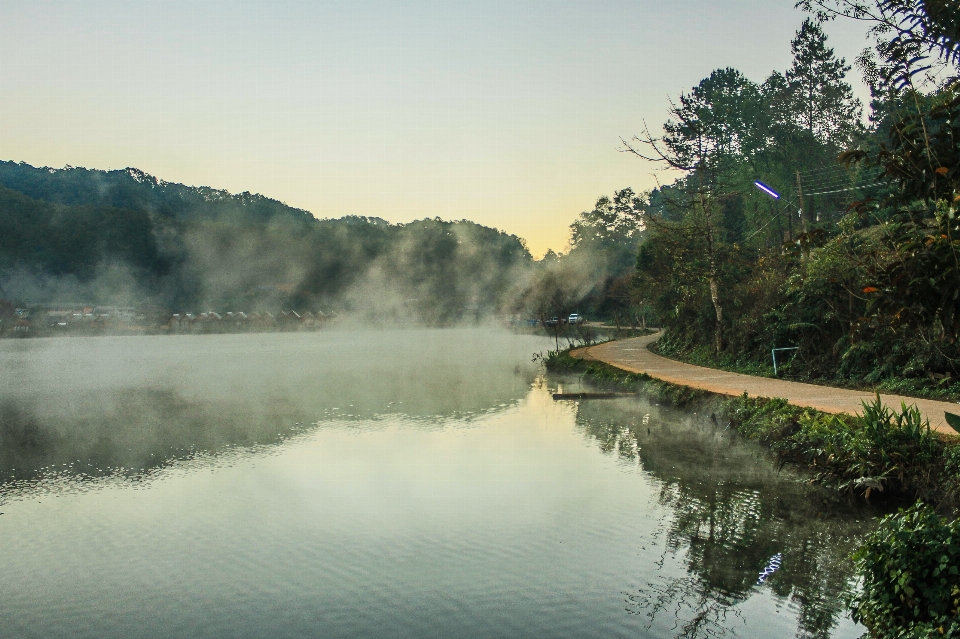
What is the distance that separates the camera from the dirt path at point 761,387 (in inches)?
541

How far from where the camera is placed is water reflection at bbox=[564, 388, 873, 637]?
762 cm

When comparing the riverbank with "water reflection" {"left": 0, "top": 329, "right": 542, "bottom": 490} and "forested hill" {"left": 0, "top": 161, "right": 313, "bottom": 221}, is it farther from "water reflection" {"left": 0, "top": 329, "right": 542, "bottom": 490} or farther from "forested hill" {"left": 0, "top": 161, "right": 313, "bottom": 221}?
"forested hill" {"left": 0, "top": 161, "right": 313, "bottom": 221}

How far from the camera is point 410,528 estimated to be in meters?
10.5

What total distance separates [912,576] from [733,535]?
167 inches

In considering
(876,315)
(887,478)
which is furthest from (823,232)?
(887,478)

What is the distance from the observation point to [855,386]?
1703 cm

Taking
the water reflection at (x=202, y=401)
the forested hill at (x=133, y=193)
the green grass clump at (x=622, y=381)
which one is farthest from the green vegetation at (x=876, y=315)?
the forested hill at (x=133, y=193)

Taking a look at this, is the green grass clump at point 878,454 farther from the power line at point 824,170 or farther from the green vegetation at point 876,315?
the power line at point 824,170

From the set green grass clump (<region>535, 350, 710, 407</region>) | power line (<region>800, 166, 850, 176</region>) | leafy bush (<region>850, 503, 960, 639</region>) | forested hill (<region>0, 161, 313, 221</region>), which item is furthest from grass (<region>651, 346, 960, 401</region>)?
forested hill (<region>0, 161, 313, 221</region>)

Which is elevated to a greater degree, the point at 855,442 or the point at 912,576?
the point at 855,442

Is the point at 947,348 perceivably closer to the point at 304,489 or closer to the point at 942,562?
the point at 942,562

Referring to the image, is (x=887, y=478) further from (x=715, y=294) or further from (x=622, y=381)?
(x=715, y=294)

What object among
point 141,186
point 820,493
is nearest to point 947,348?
point 820,493

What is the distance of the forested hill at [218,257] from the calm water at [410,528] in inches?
2798
